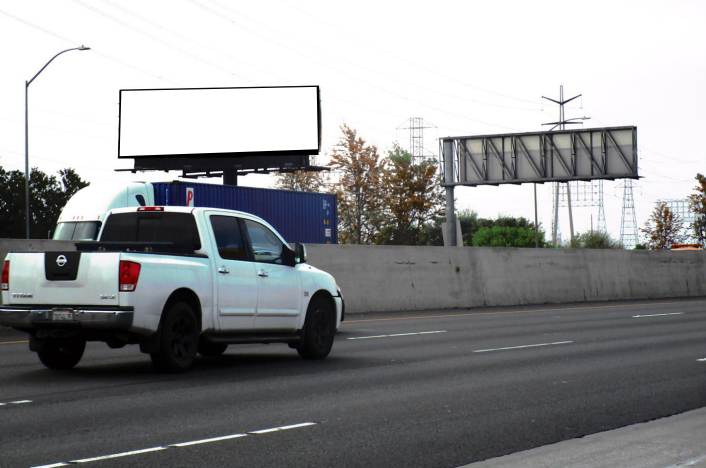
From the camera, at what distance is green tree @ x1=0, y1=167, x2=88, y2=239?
7962cm

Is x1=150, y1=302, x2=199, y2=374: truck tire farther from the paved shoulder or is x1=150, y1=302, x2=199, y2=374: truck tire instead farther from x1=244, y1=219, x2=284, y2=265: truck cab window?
the paved shoulder

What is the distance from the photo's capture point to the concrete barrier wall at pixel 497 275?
25939 millimetres

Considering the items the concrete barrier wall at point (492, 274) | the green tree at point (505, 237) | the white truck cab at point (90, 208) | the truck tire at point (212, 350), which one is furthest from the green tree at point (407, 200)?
the truck tire at point (212, 350)

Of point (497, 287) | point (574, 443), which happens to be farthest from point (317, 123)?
point (574, 443)

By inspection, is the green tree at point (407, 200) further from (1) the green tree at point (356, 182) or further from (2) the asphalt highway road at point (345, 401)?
(2) the asphalt highway road at point (345, 401)

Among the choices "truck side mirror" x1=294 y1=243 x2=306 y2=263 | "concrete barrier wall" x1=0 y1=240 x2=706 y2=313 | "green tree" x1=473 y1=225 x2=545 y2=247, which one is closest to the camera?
"truck side mirror" x1=294 y1=243 x2=306 y2=263

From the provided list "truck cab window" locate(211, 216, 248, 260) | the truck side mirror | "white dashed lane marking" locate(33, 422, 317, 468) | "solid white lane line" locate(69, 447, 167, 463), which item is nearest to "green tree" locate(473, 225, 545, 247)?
the truck side mirror

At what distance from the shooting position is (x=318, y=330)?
13969 mm

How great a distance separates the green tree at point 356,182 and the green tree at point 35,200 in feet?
75.0

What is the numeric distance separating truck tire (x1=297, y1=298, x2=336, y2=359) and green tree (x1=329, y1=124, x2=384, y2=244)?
6144 cm

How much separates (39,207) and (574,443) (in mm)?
82675

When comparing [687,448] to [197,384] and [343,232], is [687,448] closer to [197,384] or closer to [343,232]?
[197,384]

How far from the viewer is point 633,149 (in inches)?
2130

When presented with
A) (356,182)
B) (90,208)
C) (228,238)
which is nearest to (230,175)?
(356,182)
